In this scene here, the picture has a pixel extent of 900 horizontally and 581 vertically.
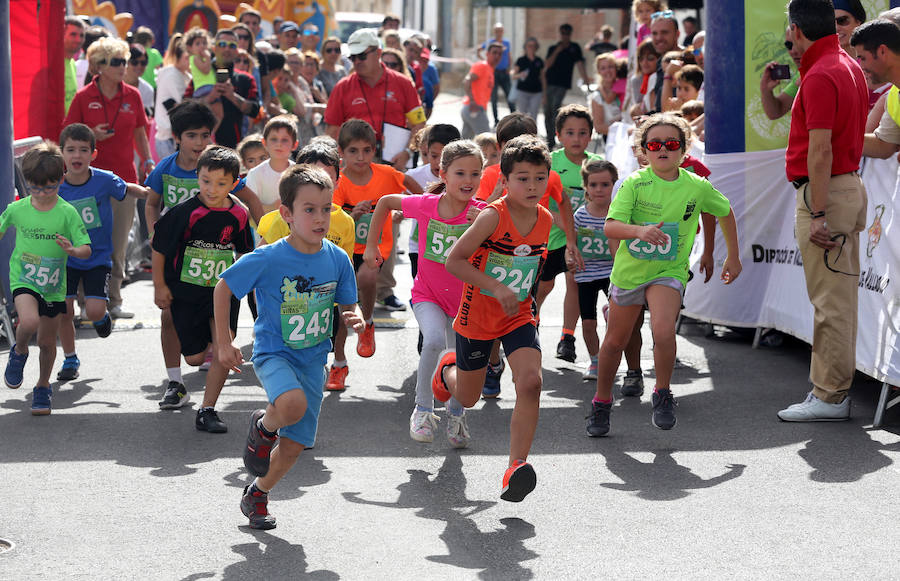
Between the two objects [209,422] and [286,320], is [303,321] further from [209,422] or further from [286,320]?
[209,422]

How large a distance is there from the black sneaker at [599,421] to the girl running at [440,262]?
2.32ft

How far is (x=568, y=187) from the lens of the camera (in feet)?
28.8

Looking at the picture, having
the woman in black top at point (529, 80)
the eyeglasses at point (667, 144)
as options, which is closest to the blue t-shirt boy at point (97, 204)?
the eyeglasses at point (667, 144)

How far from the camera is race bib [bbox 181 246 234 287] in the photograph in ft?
24.0

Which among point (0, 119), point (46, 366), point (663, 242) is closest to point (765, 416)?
point (663, 242)

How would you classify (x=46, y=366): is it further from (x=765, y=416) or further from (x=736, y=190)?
(x=736, y=190)

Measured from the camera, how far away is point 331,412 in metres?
7.50

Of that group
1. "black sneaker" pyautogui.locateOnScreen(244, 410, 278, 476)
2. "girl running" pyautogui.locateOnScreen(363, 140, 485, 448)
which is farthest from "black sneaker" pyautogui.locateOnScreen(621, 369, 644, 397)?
"black sneaker" pyautogui.locateOnScreen(244, 410, 278, 476)

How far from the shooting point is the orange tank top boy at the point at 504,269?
5875 millimetres

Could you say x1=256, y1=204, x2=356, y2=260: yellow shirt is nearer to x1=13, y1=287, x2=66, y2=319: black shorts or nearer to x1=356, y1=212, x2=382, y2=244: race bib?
x1=356, y1=212, x2=382, y2=244: race bib

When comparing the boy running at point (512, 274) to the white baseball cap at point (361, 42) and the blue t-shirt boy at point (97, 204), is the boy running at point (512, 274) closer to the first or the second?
the blue t-shirt boy at point (97, 204)

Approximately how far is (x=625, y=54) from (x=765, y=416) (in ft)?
39.7

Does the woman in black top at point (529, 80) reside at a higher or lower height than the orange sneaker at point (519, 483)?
higher

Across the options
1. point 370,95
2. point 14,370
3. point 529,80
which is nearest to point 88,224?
point 14,370
